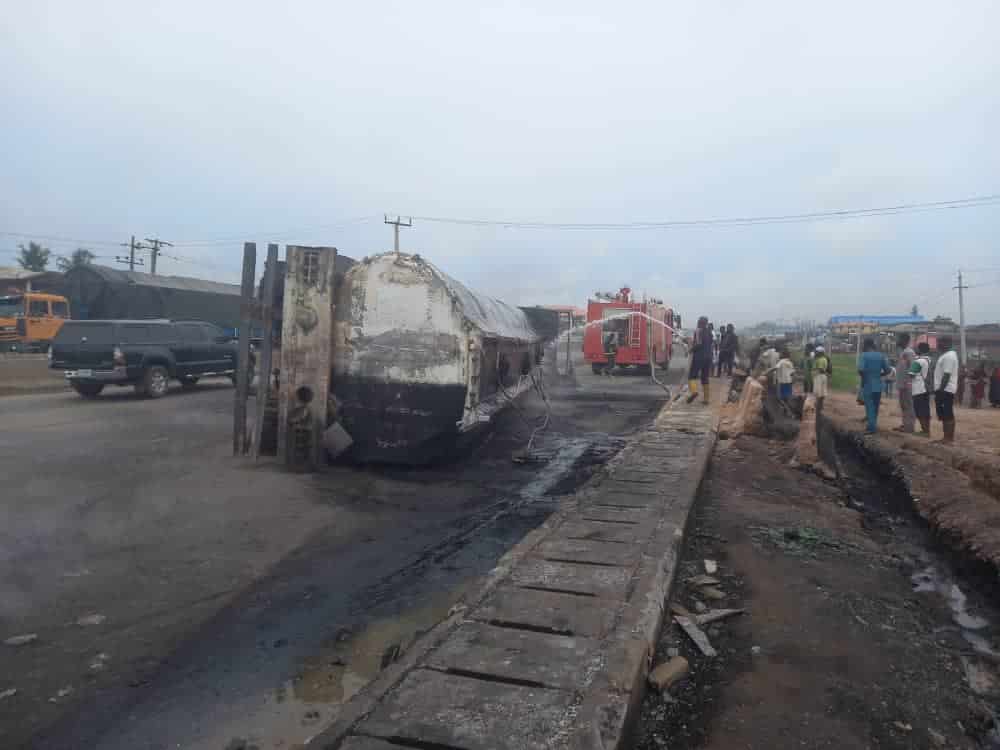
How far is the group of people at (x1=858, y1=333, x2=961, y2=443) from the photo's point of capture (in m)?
10.6

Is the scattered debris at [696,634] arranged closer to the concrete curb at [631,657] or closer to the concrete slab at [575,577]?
the concrete curb at [631,657]

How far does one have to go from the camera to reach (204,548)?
5.46 m

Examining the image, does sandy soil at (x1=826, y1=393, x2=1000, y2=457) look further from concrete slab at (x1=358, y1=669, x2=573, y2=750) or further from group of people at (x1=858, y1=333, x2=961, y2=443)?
concrete slab at (x1=358, y1=669, x2=573, y2=750)

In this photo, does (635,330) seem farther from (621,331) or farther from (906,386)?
(906,386)

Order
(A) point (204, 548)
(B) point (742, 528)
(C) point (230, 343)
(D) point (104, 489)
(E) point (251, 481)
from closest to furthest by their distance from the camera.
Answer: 1. (A) point (204, 548)
2. (B) point (742, 528)
3. (D) point (104, 489)
4. (E) point (251, 481)
5. (C) point (230, 343)

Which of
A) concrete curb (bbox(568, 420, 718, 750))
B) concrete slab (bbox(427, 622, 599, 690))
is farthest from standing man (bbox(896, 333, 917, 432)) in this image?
concrete slab (bbox(427, 622, 599, 690))

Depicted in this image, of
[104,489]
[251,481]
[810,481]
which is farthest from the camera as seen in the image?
[810,481]

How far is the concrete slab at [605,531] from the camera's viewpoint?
512cm

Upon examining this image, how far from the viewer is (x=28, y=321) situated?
2680 centimetres

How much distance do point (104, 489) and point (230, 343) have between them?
11.6 m

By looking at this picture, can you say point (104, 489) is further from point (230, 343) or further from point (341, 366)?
point (230, 343)

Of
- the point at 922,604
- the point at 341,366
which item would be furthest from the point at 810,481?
the point at 341,366

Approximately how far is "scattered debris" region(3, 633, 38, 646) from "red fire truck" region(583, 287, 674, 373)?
69.1ft

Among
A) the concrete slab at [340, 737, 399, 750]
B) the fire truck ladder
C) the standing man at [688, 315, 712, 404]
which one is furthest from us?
the fire truck ladder
